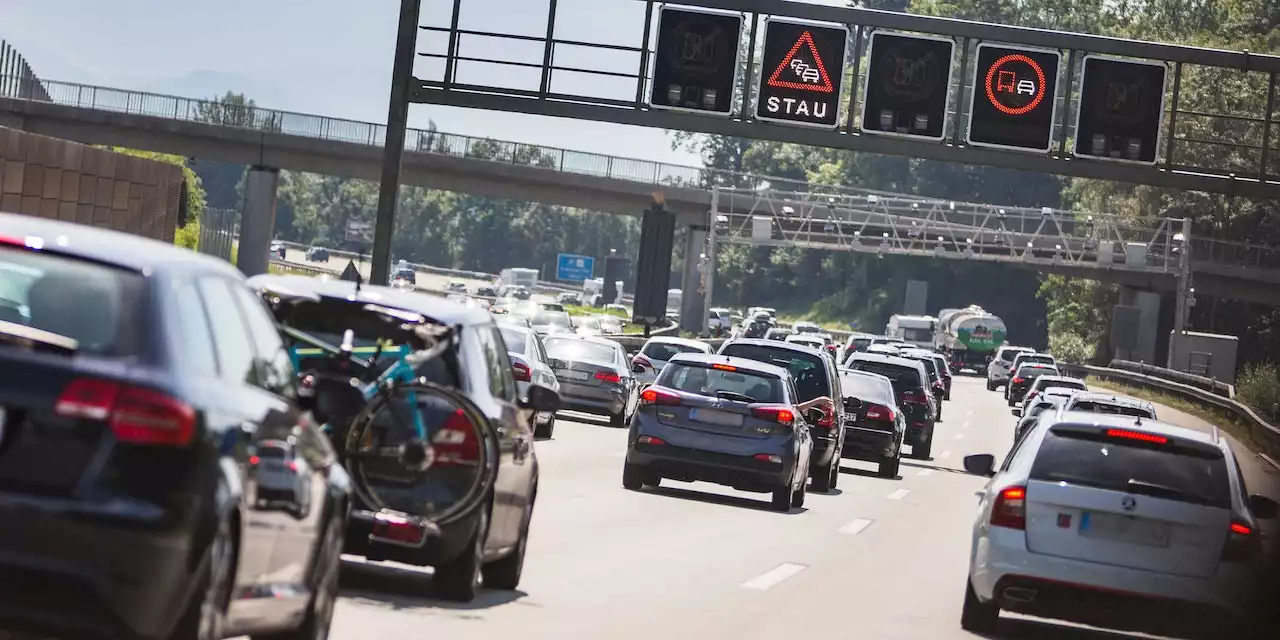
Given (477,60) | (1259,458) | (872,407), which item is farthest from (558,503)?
(1259,458)

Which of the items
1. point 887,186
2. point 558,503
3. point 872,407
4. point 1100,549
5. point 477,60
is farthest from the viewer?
point 887,186

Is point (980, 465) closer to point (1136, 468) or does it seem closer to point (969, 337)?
point (1136, 468)

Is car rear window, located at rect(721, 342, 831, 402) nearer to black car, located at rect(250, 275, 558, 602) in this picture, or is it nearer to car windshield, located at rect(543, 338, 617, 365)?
car windshield, located at rect(543, 338, 617, 365)

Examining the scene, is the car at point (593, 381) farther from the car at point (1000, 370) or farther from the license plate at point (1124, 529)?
the car at point (1000, 370)

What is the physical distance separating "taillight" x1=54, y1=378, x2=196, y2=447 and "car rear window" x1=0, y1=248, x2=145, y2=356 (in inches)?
8.4

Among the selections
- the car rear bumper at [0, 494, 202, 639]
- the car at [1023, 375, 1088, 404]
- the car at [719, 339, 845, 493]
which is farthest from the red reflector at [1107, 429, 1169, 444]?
the car at [1023, 375, 1088, 404]

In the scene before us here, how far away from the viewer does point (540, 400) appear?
41.1ft

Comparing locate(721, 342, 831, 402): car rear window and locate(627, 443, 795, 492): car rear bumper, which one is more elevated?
locate(721, 342, 831, 402): car rear window

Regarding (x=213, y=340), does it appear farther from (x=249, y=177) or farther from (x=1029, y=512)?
(x=249, y=177)

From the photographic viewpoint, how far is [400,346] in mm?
11328

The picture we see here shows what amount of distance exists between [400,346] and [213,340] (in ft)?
13.8

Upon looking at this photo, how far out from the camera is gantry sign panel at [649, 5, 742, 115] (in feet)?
114

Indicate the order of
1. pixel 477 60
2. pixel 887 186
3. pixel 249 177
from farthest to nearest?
pixel 887 186
pixel 249 177
pixel 477 60

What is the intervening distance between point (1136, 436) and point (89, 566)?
747 centimetres
